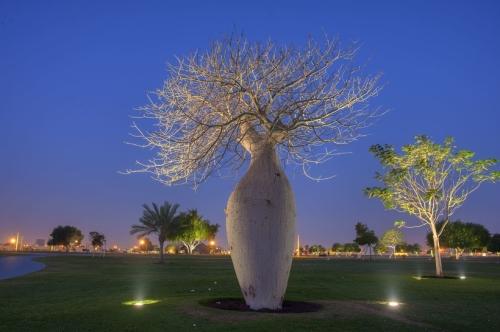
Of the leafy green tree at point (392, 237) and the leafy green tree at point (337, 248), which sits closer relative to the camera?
the leafy green tree at point (392, 237)

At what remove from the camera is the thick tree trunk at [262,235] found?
1087cm

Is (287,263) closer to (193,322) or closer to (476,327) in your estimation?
(193,322)

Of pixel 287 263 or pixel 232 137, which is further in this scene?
pixel 232 137

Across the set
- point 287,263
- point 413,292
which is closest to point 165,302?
point 287,263

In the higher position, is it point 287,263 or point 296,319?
point 287,263

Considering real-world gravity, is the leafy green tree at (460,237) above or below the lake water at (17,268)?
above

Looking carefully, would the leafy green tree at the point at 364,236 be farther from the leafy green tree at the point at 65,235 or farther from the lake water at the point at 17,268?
the leafy green tree at the point at 65,235

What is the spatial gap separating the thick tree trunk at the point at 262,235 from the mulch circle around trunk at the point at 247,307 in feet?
0.83

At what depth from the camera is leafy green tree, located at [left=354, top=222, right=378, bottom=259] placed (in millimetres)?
80875

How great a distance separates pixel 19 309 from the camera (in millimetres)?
12609

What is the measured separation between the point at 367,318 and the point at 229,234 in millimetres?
3556

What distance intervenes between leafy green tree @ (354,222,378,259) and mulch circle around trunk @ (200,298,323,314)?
70443mm

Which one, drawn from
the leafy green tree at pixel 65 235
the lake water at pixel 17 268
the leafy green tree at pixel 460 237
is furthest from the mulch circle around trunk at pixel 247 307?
the leafy green tree at pixel 65 235

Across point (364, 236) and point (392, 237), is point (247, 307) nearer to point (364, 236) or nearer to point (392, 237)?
point (364, 236)
